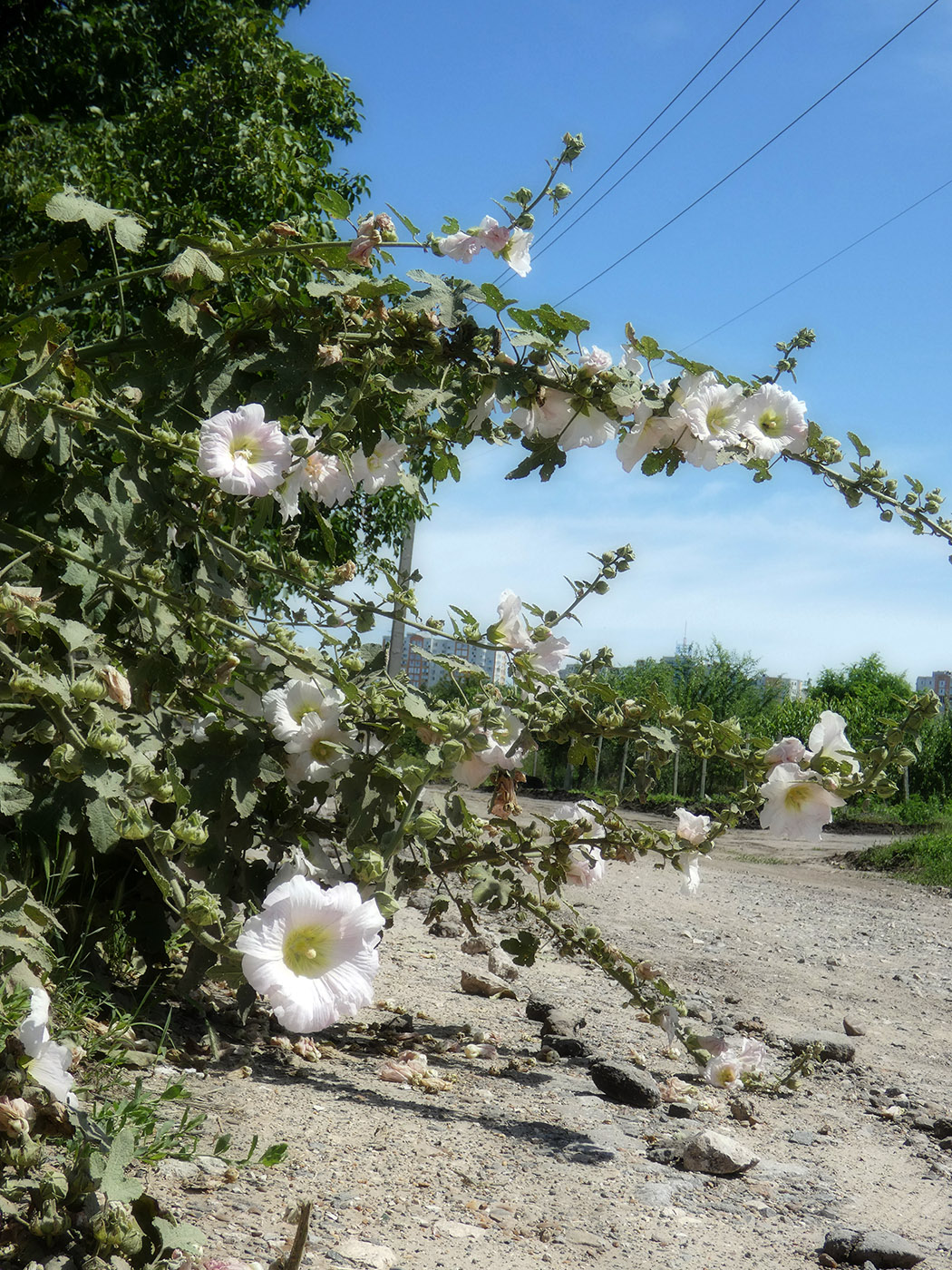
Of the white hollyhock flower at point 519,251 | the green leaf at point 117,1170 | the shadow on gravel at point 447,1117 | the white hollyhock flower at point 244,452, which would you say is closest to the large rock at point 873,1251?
the shadow on gravel at point 447,1117

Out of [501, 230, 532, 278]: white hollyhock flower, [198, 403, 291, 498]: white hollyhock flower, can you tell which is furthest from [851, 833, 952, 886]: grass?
[198, 403, 291, 498]: white hollyhock flower

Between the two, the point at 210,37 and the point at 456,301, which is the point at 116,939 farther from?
the point at 210,37

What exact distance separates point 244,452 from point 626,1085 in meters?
1.55

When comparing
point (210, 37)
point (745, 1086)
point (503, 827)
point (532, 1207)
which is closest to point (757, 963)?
point (745, 1086)

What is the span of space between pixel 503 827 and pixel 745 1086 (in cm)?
78

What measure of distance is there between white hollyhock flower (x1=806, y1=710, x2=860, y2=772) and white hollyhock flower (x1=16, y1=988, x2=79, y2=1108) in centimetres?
125

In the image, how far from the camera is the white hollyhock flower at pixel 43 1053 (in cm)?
133

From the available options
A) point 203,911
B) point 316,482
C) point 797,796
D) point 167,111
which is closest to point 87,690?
point 203,911

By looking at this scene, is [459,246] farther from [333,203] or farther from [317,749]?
[317,749]

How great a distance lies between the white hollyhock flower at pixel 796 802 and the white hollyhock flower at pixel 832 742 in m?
0.05

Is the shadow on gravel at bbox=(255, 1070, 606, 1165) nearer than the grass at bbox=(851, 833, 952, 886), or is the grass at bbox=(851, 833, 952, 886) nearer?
the shadow on gravel at bbox=(255, 1070, 606, 1165)

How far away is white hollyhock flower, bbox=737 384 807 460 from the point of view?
6.91 ft

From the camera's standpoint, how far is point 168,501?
193cm

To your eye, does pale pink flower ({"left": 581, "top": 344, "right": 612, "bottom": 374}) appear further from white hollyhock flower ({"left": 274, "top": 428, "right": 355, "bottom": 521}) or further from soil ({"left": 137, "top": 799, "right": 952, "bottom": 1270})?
soil ({"left": 137, "top": 799, "right": 952, "bottom": 1270})
